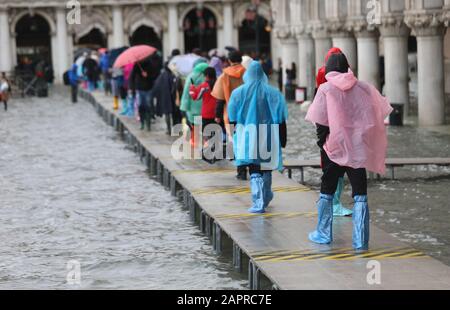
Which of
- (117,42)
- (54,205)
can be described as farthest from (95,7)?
(54,205)

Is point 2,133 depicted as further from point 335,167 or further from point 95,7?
point 95,7

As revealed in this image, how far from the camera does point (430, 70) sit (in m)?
29.0

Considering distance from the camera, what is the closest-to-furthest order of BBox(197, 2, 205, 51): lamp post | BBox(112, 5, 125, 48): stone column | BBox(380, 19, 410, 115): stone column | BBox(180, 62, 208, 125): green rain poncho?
BBox(180, 62, 208, 125): green rain poncho < BBox(380, 19, 410, 115): stone column < BBox(197, 2, 205, 51): lamp post < BBox(112, 5, 125, 48): stone column

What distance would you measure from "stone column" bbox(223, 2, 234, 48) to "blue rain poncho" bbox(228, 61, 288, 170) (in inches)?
2251

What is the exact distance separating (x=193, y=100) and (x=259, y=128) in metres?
7.57

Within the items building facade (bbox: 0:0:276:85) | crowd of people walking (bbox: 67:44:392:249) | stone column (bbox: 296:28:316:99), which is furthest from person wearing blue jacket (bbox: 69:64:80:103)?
crowd of people walking (bbox: 67:44:392:249)

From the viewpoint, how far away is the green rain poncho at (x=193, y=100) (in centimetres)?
2248

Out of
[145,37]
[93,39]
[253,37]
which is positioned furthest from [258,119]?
[93,39]

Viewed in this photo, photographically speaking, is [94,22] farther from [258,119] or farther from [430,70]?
[258,119]

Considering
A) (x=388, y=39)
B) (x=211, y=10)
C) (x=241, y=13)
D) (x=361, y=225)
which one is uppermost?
(x=211, y=10)

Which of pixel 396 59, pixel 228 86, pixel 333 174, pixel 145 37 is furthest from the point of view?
pixel 145 37

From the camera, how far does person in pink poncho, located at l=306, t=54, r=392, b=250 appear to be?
12664mm

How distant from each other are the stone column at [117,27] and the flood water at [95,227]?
44045 mm

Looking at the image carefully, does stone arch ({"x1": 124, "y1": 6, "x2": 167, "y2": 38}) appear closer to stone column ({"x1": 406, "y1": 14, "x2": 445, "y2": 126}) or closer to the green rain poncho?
stone column ({"x1": 406, "y1": 14, "x2": 445, "y2": 126})
